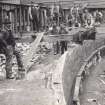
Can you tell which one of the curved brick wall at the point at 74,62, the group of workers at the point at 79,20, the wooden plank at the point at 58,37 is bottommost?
the curved brick wall at the point at 74,62

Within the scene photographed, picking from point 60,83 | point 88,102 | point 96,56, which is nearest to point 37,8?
point 96,56

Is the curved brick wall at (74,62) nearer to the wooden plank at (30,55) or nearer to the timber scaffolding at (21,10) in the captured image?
the wooden plank at (30,55)

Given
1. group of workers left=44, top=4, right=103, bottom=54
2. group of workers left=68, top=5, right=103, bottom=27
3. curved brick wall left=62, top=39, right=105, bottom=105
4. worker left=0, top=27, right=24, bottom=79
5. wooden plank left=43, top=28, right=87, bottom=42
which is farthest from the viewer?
group of workers left=68, top=5, right=103, bottom=27

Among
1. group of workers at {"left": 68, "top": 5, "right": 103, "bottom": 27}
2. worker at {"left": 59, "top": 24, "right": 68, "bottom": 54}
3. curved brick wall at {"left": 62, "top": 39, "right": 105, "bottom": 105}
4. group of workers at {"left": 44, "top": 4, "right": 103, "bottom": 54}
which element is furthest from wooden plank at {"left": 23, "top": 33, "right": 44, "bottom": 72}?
group of workers at {"left": 68, "top": 5, "right": 103, "bottom": 27}

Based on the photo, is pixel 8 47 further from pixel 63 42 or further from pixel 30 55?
pixel 63 42

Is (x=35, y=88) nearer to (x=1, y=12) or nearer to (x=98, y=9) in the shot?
(x=1, y=12)

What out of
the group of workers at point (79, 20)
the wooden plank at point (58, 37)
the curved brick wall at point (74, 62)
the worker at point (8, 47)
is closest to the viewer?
the worker at point (8, 47)

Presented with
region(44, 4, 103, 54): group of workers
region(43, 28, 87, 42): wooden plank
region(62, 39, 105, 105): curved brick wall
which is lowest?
region(62, 39, 105, 105): curved brick wall

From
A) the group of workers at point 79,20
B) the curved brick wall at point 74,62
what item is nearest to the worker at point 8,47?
the curved brick wall at point 74,62

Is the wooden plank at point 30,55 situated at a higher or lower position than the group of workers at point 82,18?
lower

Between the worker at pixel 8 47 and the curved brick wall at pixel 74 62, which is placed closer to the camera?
the worker at pixel 8 47

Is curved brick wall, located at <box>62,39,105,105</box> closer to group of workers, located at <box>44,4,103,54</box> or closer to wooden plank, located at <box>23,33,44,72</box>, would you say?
wooden plank, located at <box>23,33,44,72</box>

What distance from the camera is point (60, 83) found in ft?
47.9

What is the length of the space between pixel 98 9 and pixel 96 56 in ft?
35.7
